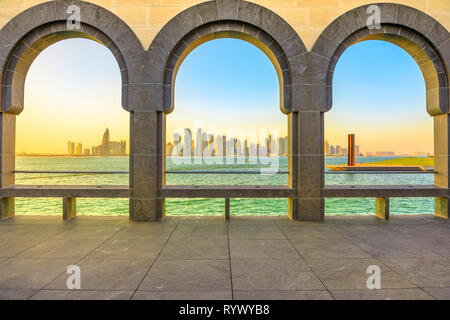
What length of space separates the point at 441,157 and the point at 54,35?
Answer: 13.2 meters

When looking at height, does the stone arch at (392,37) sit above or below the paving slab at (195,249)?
above

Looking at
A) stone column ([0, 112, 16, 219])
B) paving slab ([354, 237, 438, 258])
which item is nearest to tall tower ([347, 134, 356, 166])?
paving slab ([354, 237, 438, 258])

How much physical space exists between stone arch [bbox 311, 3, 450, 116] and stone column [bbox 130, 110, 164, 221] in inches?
211

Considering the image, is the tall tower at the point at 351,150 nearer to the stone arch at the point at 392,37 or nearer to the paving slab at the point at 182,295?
the stone arch at the point at 392,37

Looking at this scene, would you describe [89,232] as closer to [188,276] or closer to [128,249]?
[128,249]

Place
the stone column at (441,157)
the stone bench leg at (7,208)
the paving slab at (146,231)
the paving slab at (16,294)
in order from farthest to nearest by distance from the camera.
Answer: the stone column at (441,157) < the stone bench leg at (7,208) < the paving slab at (146,231) < the paving slab at (16,294)

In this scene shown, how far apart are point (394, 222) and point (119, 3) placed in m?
10.8

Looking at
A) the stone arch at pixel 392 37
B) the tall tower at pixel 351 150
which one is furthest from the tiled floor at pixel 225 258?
the tall tower at pixel 351 150

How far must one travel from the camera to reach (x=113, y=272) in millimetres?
4113

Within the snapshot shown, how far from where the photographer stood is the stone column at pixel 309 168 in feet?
24.8

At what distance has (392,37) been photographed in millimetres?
7832

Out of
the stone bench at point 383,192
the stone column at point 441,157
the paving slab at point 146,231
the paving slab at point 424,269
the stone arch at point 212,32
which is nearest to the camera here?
the paving slab at point 424,269

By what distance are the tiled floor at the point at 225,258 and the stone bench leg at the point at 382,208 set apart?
246 mm
